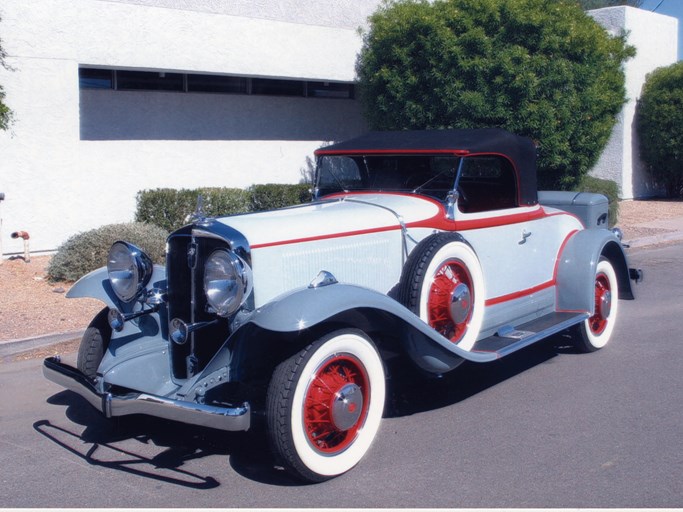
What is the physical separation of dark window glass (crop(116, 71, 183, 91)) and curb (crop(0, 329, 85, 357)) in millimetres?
5571

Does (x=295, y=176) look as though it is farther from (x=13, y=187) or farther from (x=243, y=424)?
(x=243, y=424)

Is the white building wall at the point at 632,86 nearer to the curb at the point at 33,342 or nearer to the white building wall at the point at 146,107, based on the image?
the white building wall at the point at 146,107

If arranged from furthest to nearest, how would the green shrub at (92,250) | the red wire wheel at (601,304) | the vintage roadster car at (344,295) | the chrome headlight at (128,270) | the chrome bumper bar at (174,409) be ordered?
the green shrub at (92,250) → the red wire wheel at (601,304) → the chrome headlight at (128,270) → the vintage roadster car at (344,295) → the chrome bumper bar at (174,409)

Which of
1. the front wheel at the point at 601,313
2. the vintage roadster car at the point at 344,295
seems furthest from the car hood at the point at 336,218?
the front wheel at the point at 601,313

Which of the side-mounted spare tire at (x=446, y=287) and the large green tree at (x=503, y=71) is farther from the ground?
the large green tree at (x=503, y=71)

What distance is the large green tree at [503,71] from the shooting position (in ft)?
37.9

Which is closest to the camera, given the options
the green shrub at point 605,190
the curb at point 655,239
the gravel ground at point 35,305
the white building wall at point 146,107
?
the gravel ground at point 35,305

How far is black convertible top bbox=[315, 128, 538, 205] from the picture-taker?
5617 mm

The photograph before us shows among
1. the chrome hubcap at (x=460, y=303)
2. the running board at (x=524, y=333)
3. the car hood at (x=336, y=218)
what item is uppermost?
the car hood at (x=336, y=218)

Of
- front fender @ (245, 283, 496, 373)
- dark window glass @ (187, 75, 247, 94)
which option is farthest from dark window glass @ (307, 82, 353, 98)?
front fender @ (245, 283, 496, 373)

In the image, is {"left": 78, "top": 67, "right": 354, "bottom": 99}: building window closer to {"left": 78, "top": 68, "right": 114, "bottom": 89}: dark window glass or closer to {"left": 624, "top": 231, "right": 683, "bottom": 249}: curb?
{"left": 78, "top": 68, "right": 114, "bottom": 89}: dark window glass

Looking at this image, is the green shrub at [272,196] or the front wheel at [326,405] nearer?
the front wheel at [326,405]

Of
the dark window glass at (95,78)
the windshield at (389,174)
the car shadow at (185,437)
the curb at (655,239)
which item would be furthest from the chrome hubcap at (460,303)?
the curb at (655,239)

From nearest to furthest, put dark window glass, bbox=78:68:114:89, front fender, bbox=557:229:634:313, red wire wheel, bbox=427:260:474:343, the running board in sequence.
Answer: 1. red wire wheel, bbox=427:260:474:343
2. the running board
3. front fender, bbox=557:229:634:313
4. dark window glass, bbox=78:68:114:89
